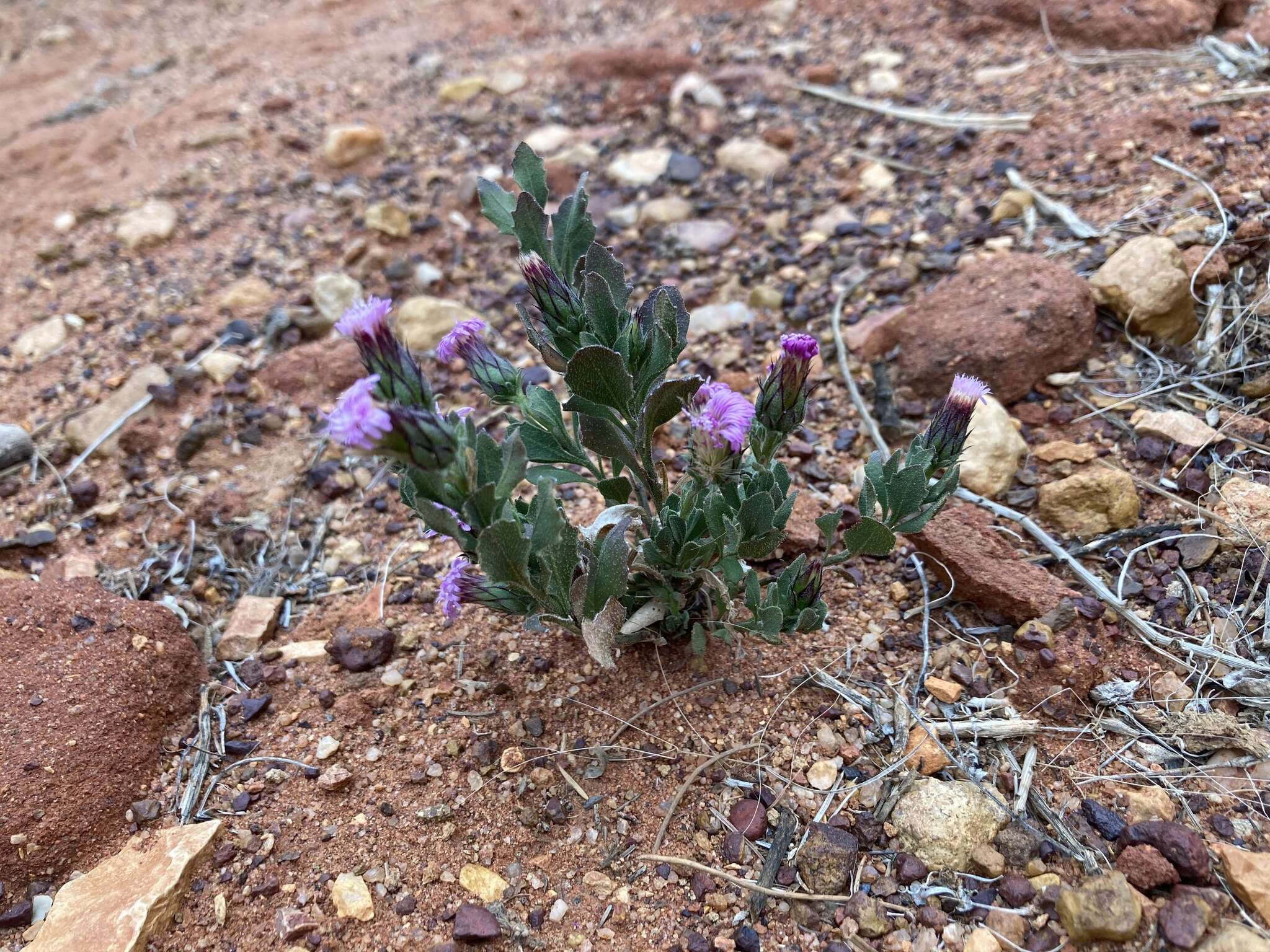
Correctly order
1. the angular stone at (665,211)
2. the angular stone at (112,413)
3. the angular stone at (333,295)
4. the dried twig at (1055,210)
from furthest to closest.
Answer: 1. the angular stone at (665,211)
2. the angular stone at (333,295)
3. the angular stone at (112,413)
4. the dried twig at (1055,210)

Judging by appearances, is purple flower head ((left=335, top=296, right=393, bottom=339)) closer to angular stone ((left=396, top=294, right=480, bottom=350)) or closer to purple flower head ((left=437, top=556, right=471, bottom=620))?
purple flower head ((left=437, top=556, right=471, bottom=620))

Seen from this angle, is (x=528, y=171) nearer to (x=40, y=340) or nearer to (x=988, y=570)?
(x=988, y=570)

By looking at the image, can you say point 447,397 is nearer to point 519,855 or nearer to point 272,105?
point 519,855

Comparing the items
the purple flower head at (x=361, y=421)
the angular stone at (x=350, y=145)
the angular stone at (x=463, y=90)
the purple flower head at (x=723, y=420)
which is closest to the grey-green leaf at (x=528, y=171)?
the purple flower head at (x=723, y=420)

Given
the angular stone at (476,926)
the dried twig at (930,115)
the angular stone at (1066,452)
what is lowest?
the angular stone at (476,926)

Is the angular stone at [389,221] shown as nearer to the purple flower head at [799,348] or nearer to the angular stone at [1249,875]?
the purple flower head at [799,348]

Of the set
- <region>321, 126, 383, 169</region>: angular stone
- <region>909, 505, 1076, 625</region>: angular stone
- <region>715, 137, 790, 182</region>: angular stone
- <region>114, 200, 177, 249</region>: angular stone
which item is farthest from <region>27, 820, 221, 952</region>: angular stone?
<region>321, 126, 383, 169</region>: angular stone

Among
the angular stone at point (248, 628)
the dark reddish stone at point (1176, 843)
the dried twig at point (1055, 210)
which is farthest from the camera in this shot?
the dried twig at point (1055, 210)
